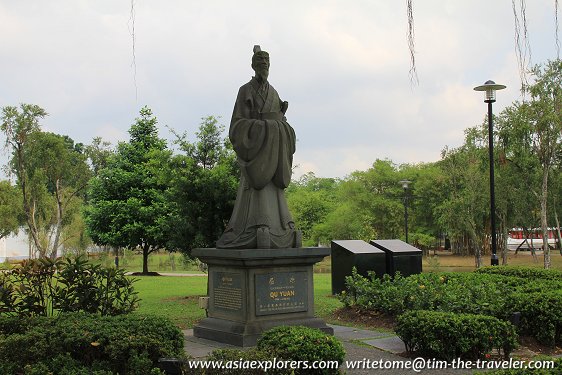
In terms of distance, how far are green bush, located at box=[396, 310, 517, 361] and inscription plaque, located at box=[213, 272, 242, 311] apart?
102 inches

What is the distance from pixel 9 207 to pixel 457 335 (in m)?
42.5

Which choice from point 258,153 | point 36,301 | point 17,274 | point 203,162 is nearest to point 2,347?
point 36,301

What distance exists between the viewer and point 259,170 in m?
9.77

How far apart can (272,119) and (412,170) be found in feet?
152

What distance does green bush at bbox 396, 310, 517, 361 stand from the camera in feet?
26.6

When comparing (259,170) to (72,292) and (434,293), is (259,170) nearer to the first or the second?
(72,292)

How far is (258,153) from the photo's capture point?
9.84 m

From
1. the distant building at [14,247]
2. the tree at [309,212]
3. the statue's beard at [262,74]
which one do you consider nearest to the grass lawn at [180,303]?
the statue's beard at [262,74]

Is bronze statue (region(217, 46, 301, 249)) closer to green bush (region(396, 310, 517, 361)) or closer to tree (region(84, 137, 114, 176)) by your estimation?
green bush (region(396, 310, 517, 361))

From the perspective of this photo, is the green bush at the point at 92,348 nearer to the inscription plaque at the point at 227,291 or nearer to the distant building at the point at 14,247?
the inscription plaque at the point at 227,291

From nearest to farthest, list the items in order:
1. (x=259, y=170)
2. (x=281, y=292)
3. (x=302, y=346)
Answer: (x=302, y=346), (x=281, y=292), (x=259, y=170)

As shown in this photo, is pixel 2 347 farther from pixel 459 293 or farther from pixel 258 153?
pixel 459 293

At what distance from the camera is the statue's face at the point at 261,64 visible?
1013 centimetres

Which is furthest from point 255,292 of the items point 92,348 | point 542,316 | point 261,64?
point 542,316
